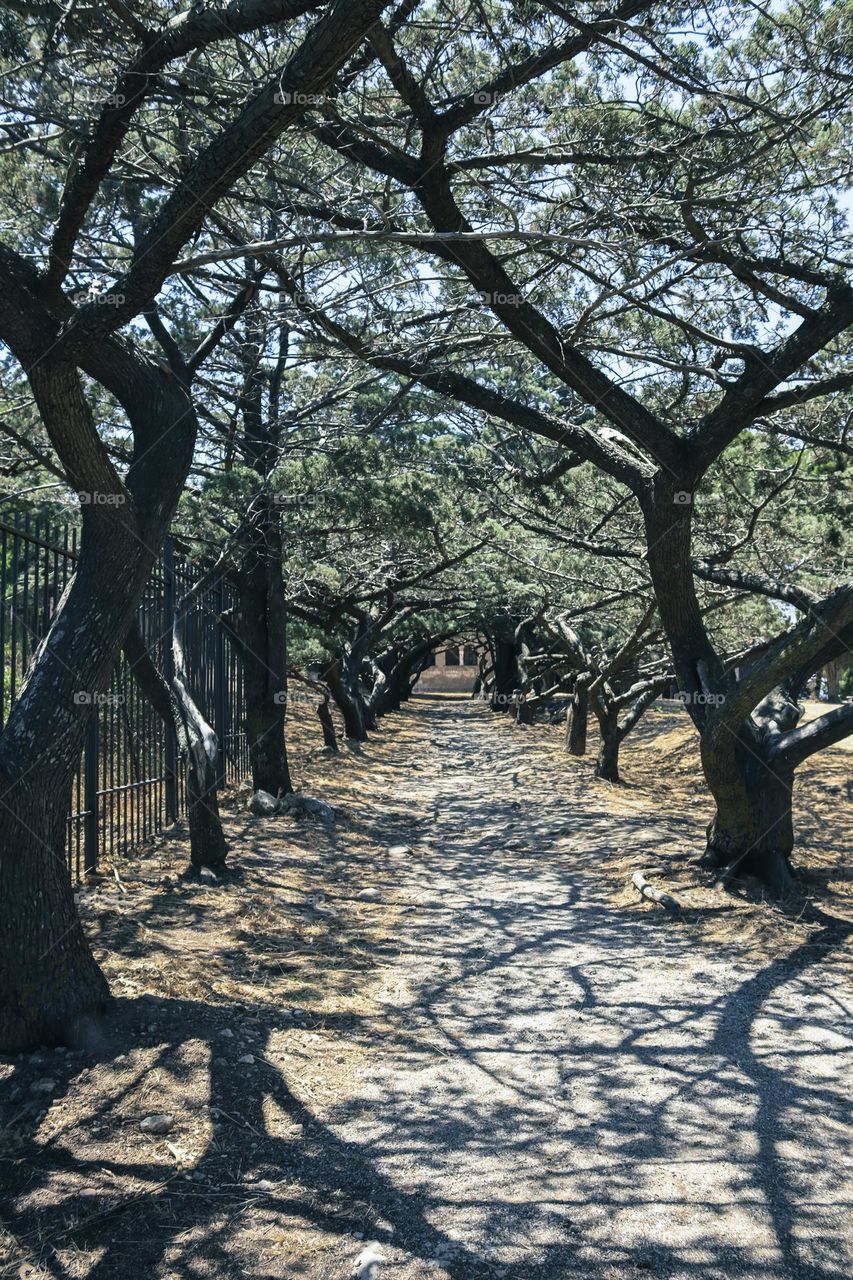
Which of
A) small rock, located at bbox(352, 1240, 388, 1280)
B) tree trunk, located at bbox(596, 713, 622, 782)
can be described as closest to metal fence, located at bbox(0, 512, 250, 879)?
small rock, located at bbox(352, 1240, 388, 1280)

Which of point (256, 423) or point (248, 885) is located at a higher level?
point (256, 423)

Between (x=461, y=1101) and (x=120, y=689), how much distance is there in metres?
5.06

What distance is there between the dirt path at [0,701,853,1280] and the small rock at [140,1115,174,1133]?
5 centimetres

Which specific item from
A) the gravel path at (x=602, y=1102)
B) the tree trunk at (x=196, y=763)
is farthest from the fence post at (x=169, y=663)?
the gravel path at (x=602, y=1102)

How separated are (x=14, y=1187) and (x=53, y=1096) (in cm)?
53

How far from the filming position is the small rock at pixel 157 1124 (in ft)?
11.6

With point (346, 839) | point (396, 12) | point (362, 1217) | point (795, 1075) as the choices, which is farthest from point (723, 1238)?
point (346, 839)

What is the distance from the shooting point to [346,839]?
1006 centimetres

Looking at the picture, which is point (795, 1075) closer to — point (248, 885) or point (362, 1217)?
point (362, 1217)

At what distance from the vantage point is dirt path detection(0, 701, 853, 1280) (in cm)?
295

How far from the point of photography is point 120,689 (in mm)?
8086

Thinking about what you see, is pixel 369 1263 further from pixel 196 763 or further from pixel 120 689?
pixel 120 689

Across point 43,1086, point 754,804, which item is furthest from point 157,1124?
point 754,804

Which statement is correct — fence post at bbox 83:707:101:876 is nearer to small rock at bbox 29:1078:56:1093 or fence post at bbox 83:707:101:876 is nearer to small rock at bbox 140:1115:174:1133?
small rock at bbox 29:1078:56:1093
